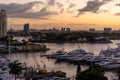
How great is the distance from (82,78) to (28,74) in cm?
809

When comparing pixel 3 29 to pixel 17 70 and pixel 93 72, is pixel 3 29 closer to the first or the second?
pixel 17 70

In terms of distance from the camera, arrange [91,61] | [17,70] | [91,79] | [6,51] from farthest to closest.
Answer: [6,51] < [91,61] < [17,70] < [91,79]

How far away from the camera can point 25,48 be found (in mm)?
41625

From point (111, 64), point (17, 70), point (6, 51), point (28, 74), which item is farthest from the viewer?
point (6, 51)

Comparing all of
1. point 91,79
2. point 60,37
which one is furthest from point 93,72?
point 60,37

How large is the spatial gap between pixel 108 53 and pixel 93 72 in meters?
22.9

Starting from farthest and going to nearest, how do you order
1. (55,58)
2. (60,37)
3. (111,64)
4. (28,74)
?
(60,37), (55,58), (111,64), (28,74)

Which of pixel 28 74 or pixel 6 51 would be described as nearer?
pixel 28 74

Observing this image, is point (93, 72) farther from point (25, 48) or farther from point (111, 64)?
point (25, 48)

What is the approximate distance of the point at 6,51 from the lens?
38938 mm

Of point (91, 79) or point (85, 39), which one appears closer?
point (91, 79)

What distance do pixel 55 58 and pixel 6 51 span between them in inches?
355

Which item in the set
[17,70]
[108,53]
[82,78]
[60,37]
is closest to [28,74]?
[17,70]

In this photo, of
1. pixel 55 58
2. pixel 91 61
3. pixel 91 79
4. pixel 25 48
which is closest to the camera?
pixel 91 79
